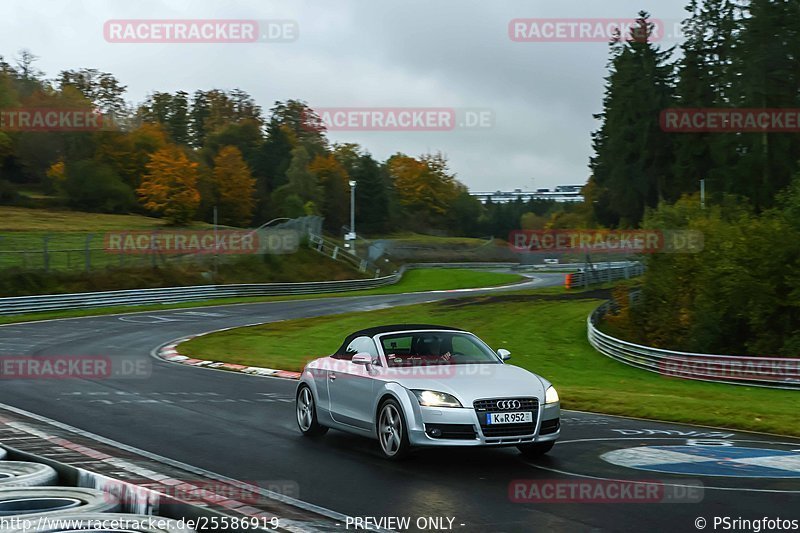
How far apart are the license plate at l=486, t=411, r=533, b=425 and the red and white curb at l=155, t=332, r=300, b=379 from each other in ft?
40.1

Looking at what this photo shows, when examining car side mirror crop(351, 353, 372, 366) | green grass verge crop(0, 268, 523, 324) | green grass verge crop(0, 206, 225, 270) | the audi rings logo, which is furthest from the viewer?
green grass verge crop(0, 206, 225, 270)

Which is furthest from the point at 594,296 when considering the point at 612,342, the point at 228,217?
the point at 228,217

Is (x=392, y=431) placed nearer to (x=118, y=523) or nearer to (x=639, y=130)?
(x=118, y=523)

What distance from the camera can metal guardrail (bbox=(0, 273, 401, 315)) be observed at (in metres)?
44.5

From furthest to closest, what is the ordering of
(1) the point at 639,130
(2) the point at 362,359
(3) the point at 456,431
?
(1) the point at 639,130 → (2) the point at 362,359 → (3) the point at 456,431

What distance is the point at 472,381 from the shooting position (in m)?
10.4

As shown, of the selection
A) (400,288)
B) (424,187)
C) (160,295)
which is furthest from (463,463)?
(424,187)

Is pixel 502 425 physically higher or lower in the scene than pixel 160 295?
higher

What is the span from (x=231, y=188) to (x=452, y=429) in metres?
95.3

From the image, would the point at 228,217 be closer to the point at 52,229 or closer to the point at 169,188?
the point at 169,188

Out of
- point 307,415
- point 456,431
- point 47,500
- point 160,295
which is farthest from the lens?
point 160,295

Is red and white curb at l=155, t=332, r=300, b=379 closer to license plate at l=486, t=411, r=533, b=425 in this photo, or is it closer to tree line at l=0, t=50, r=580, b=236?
license plate at l=486, t=411, r=533, b=425

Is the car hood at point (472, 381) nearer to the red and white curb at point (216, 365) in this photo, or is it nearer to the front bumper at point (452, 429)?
the front bumper at point (452, 429)

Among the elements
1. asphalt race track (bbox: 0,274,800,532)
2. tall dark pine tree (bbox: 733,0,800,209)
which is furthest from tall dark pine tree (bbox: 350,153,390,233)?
asphalt race track (bbox: 0,274,800,532)
